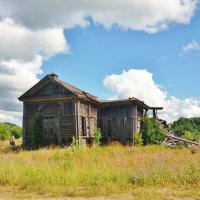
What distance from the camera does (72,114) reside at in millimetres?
25266

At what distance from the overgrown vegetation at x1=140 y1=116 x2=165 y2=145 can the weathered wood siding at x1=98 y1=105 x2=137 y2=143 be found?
1838 mm

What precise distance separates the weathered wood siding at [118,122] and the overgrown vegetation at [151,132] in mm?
1838

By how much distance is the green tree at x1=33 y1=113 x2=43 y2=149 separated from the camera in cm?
2642

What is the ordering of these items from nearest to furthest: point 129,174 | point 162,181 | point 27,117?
point 162,181, point 129,174, point 27,117

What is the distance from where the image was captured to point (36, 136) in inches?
1041

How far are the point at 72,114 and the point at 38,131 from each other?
359cm

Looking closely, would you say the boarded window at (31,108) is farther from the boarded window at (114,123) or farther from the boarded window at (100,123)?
the boarded window at (114,123)

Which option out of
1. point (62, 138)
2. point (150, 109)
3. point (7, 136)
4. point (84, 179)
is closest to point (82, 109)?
point (62, 138)

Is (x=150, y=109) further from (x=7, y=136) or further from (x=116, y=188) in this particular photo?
(x=7, y=136)

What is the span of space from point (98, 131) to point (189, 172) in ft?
61.8

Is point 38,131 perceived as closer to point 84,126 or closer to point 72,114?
point 72,114

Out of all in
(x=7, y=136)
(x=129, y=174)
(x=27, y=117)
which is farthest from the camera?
(x=7, y=136)

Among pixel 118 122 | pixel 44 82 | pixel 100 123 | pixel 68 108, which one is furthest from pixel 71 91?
pixel 118 122

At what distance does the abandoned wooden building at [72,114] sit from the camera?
83.5 ft
